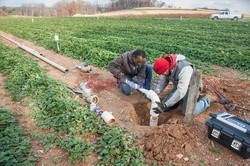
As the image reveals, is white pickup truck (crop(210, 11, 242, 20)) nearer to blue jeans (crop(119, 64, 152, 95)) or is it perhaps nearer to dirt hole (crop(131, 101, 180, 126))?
blue jeans (crop(119, 64, 152, 95))

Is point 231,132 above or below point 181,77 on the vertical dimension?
below

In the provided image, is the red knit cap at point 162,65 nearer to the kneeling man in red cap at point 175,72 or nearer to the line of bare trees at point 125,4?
the kneeling man in red cap at point 175,72

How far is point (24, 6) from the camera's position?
95250mm

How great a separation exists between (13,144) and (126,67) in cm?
301

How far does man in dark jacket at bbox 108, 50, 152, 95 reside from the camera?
5.00 metres

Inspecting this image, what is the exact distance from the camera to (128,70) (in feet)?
17.0

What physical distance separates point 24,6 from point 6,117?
109165mm

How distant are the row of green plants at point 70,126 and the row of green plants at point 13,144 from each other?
29 cm

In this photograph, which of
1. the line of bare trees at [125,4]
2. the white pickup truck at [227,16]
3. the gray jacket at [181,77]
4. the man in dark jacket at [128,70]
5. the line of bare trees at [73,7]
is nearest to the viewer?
the gray jacket at [181,77]

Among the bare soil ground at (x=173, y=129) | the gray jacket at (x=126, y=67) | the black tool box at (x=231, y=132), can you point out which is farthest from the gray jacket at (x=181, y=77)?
the gray jacket at (x=126, y=67)

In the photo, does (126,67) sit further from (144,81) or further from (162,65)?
(162,65)

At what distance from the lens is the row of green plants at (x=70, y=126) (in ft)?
10.2

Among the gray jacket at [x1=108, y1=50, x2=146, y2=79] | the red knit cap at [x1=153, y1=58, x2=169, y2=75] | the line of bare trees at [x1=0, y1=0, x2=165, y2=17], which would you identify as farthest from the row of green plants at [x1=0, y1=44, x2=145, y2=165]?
the line of bare trees at [x1=0, y1=0, x2=165, y2=17]

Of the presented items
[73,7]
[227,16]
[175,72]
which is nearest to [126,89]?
[175,72]
